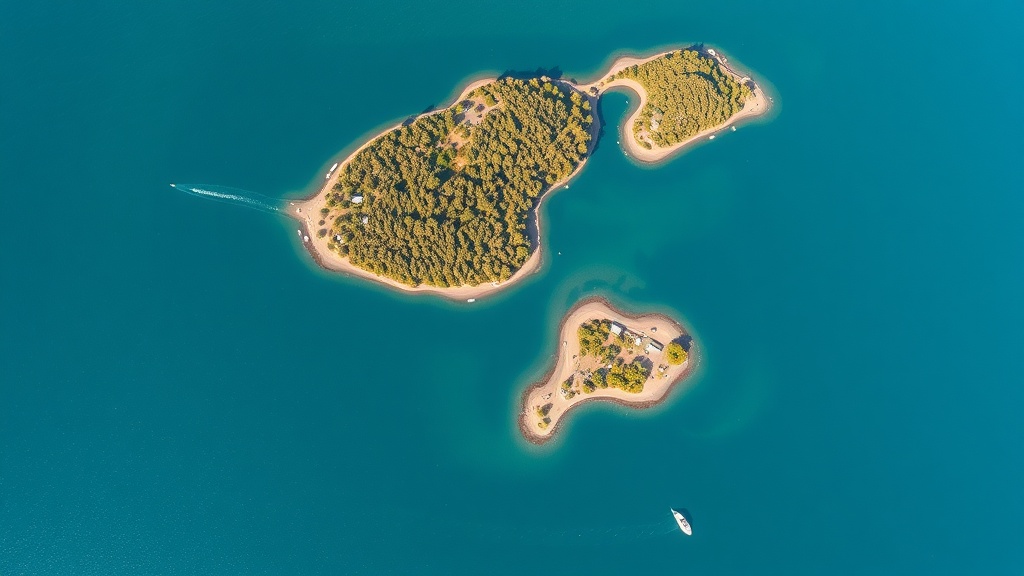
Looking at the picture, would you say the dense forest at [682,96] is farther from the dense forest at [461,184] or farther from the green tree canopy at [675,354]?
the green tree canopy at [675,354]

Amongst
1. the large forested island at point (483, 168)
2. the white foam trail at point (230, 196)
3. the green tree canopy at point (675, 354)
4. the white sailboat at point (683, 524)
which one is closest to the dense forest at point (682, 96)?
the large forested island at point (483, 168)

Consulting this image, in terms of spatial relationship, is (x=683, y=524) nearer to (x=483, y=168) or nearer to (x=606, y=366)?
(x=606, y=366)

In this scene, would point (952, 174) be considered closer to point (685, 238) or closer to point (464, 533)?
point (685, 238)

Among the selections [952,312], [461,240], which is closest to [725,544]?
[952,312]

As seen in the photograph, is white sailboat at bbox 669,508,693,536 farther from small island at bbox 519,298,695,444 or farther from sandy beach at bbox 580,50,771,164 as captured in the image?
sandy beach at bbox 580,50,771,164

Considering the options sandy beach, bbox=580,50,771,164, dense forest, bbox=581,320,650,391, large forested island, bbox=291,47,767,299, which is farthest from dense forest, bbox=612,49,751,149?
dense forest, bbox=581,320,650,391

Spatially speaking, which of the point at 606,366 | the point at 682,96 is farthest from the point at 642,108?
the point at 606,366
